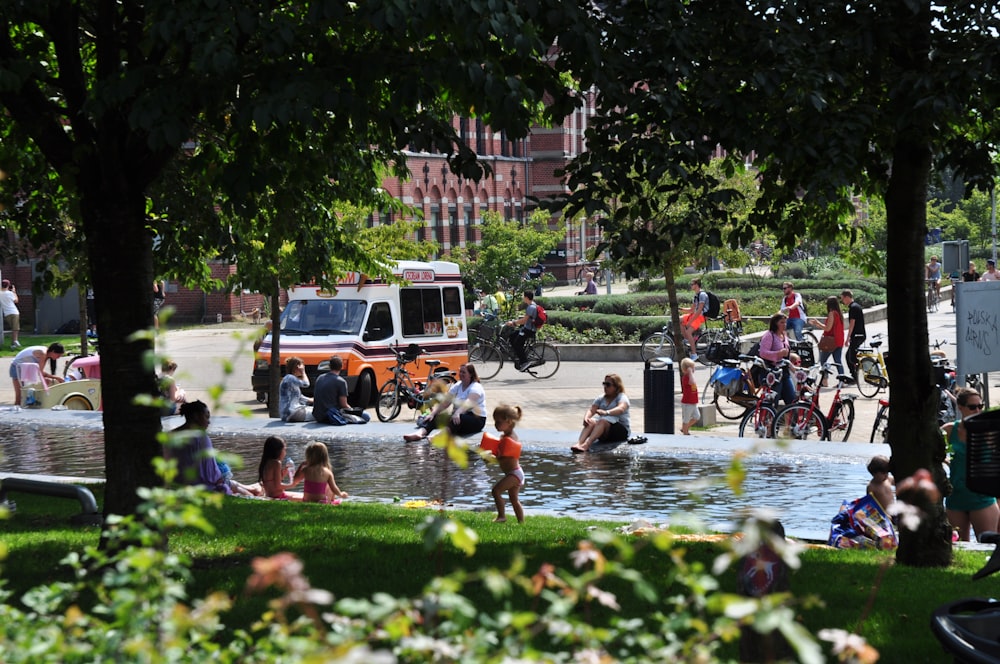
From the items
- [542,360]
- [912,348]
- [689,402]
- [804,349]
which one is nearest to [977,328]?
[689,402]

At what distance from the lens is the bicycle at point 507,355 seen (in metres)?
25.8

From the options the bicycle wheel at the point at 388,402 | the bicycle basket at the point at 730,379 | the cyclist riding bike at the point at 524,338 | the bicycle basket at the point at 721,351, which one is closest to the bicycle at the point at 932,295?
the cyclist riding bike at the point at 524,338

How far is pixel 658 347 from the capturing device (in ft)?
90.0

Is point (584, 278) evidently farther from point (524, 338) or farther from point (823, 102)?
point (823, 102)

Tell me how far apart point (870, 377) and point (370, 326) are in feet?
26.9

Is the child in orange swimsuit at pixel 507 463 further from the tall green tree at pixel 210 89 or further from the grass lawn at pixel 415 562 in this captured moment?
the tall green tree at pixel 210 89

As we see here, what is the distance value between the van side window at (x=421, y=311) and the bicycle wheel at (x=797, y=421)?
8.47m

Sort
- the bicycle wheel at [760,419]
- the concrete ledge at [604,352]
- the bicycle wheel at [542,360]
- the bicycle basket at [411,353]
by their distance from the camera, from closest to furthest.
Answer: the bicycle wheel at [760,419], the bicycle basket at [411,353], the bicycle wheel at [542,360], the concrete ledge at [604,352]

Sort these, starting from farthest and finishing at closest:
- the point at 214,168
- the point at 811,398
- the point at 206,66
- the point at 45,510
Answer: the point at 811,398 < the point at 45,510 < the point at 214,168 < the point at 206,66

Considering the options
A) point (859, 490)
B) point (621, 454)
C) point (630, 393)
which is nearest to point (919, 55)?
point (859, 490)

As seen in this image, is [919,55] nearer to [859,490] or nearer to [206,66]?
[206,66]

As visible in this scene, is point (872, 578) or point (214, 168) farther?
point (214, 168)

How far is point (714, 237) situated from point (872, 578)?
2.27m

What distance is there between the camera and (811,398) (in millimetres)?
16359
